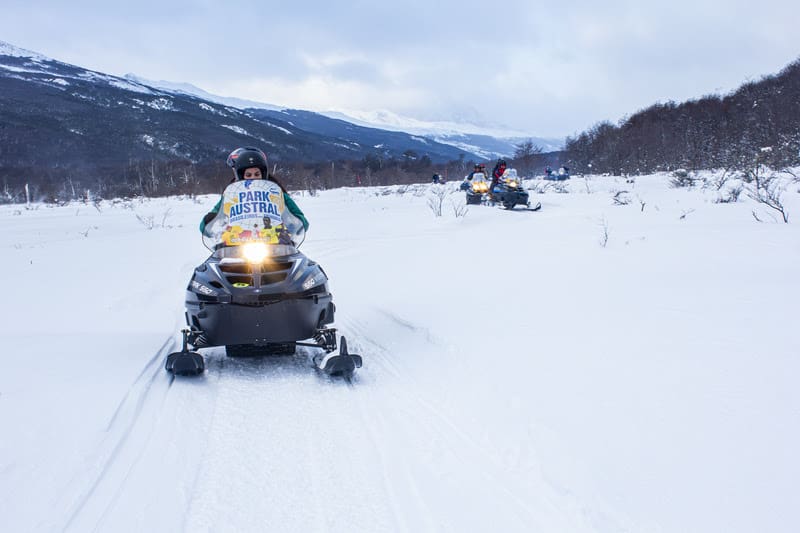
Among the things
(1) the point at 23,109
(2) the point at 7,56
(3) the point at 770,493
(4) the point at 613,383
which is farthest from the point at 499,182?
(2) the point at 7,56

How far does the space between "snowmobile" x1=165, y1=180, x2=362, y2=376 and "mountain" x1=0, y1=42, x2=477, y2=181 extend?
243 ft

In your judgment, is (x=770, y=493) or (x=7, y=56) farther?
(x=7, y=56)

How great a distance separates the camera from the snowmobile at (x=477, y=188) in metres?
21.7

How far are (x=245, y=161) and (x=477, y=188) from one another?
1844 cm

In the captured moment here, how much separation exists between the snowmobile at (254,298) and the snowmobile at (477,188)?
17891mm

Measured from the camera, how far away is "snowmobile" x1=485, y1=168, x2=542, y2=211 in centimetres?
1925

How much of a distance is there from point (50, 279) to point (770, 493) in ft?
28.9

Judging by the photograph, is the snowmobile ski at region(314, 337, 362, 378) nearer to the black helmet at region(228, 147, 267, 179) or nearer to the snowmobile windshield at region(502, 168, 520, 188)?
the black helmet at region(228, 147, 267, 179)

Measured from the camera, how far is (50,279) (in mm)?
7527

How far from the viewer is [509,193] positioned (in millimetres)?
19391

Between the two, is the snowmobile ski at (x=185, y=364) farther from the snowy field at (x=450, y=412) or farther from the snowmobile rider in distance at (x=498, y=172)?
the snowmobile rider in distance at (x=498, y=172)

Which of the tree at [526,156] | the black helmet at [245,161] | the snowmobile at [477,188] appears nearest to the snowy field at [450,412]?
the black helmet at [245,161]

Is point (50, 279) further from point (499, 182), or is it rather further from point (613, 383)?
point (499, 182)

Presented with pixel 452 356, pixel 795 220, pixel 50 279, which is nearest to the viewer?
pixel 452 356
